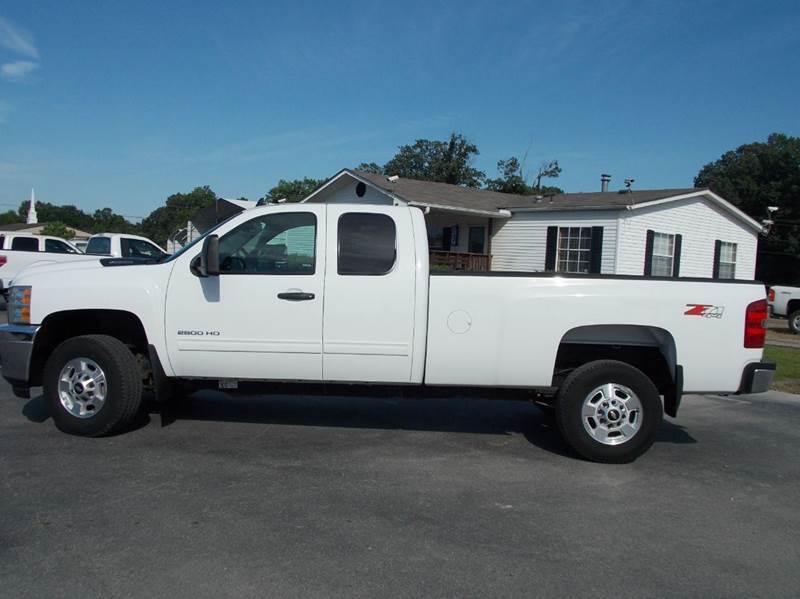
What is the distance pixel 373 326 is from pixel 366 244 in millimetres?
692

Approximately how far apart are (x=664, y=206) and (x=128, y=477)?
65.0 feet

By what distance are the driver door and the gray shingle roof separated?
50.7ft

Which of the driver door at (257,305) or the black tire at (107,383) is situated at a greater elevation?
the driver door at (257,305)

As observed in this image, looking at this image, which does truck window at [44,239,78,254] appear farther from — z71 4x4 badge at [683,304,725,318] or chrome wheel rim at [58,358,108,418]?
z71 4x4 badge at [683,304,725,318]

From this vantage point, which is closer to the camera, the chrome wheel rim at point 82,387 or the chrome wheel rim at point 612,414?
the chrome wheel rim at point 612,414

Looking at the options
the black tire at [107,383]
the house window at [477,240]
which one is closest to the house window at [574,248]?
the house window at [477,240]

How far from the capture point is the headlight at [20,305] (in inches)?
217

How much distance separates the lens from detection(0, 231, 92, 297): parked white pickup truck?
16297mm

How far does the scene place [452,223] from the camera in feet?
79.2

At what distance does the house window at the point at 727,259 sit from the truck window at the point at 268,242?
21.4m

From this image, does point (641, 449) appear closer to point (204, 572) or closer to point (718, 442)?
point (718, 442)

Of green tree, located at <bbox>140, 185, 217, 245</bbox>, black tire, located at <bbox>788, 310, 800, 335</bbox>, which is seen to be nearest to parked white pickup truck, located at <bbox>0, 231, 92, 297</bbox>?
black tire, located at <bbox>788, 310, 800, 335</bbox>

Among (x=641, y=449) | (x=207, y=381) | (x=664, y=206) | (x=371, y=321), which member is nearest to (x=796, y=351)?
(x=664, y=206)

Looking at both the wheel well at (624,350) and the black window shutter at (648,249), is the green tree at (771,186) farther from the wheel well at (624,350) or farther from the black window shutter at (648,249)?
the wheel well at (624,350)
